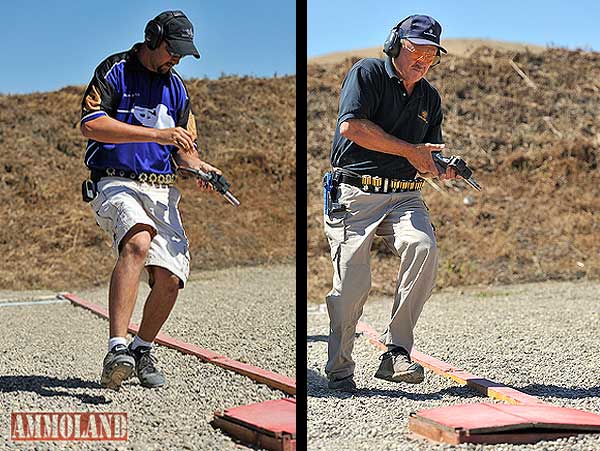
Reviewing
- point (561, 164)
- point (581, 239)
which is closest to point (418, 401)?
point (581, 239)

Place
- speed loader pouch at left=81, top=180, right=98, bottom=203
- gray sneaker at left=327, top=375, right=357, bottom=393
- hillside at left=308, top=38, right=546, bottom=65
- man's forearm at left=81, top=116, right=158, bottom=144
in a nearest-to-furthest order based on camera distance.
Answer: man's forearm at left=81, top=116, right=158, bottom=144
speed loader pouch at left=81, top=180, right=98, bottom=203
gray sneaker at left=327, top=375, right=357, bottom=393
hillside at left=308, top=38, right=546, bottom=65

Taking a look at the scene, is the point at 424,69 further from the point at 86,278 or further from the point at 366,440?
the point at 86,278

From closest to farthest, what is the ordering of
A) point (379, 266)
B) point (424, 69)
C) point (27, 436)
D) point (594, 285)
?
point (27, 436)
point (424, 69)
point (594, 285)
point (379, 266)

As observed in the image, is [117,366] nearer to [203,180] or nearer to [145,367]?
[145,367]

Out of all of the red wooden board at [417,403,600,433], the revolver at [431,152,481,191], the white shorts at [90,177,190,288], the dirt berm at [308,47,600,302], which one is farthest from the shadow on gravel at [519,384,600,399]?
the dirt berm at [308,47,600,302]

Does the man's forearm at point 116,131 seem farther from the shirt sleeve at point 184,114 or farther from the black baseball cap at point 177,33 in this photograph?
the black baseball cap at point 177,33

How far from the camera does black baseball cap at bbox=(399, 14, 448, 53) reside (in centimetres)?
386

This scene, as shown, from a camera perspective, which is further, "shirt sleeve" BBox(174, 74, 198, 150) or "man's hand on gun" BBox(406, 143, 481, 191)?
"man's hand on gun" BBox(406, 143, 481, 191)

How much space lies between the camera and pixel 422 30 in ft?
12.7

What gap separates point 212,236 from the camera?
9117mm

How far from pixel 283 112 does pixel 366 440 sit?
26.5 feet

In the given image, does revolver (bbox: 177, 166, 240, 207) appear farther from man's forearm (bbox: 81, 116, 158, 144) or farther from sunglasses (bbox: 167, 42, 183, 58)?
A: sunglasses (bbox: 167, 42, 183, 58)

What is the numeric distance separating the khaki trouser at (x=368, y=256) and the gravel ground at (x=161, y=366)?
462mm

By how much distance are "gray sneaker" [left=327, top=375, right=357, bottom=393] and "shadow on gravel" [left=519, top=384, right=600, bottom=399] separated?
0.86 metres
